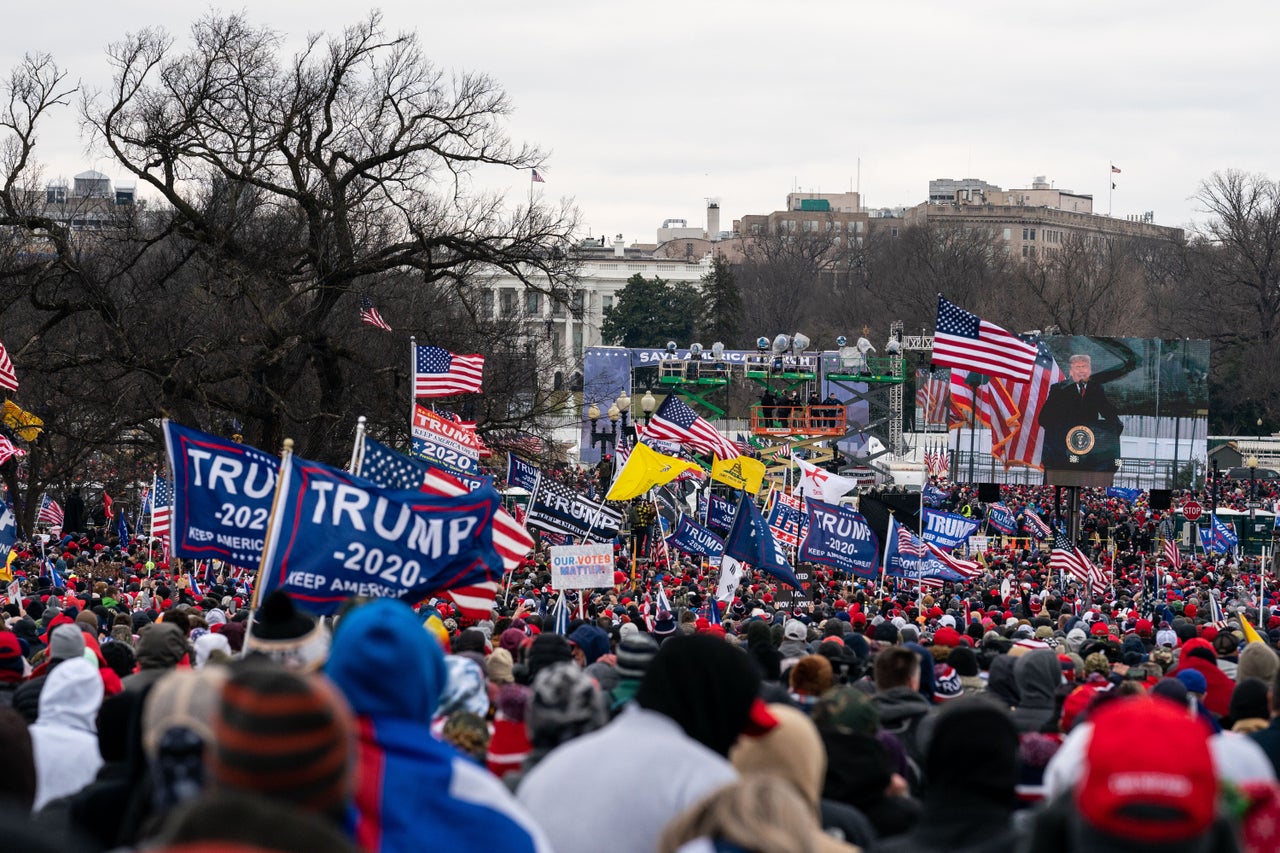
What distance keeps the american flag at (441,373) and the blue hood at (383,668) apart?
21.3m

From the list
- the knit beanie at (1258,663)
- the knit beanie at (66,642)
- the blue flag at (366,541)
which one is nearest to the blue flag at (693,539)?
the blue flag at (366,541)

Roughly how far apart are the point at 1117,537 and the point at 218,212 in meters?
23.1

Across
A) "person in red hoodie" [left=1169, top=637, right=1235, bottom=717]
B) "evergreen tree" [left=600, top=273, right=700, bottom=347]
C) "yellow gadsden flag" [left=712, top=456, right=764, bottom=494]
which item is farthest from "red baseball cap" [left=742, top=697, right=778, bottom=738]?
"evergreen tree" [left=600, top=273, right=700, bottom=347]

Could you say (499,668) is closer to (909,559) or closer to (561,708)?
(561,708)

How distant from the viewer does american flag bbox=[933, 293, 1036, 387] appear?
23.0m

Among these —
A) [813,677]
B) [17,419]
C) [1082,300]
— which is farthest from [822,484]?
[1082,300]

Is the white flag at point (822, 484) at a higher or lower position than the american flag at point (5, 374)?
lower

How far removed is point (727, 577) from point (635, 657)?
1322 centimetres

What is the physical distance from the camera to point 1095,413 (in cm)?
4641

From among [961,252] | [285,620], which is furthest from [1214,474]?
[961,252]

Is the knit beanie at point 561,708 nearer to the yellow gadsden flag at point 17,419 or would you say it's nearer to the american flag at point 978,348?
the american flag at point 978,348

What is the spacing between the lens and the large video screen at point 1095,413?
4578cm

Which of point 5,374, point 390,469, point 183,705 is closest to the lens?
point 183,705

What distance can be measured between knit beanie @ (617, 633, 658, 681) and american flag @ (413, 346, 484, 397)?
19.6 meters
